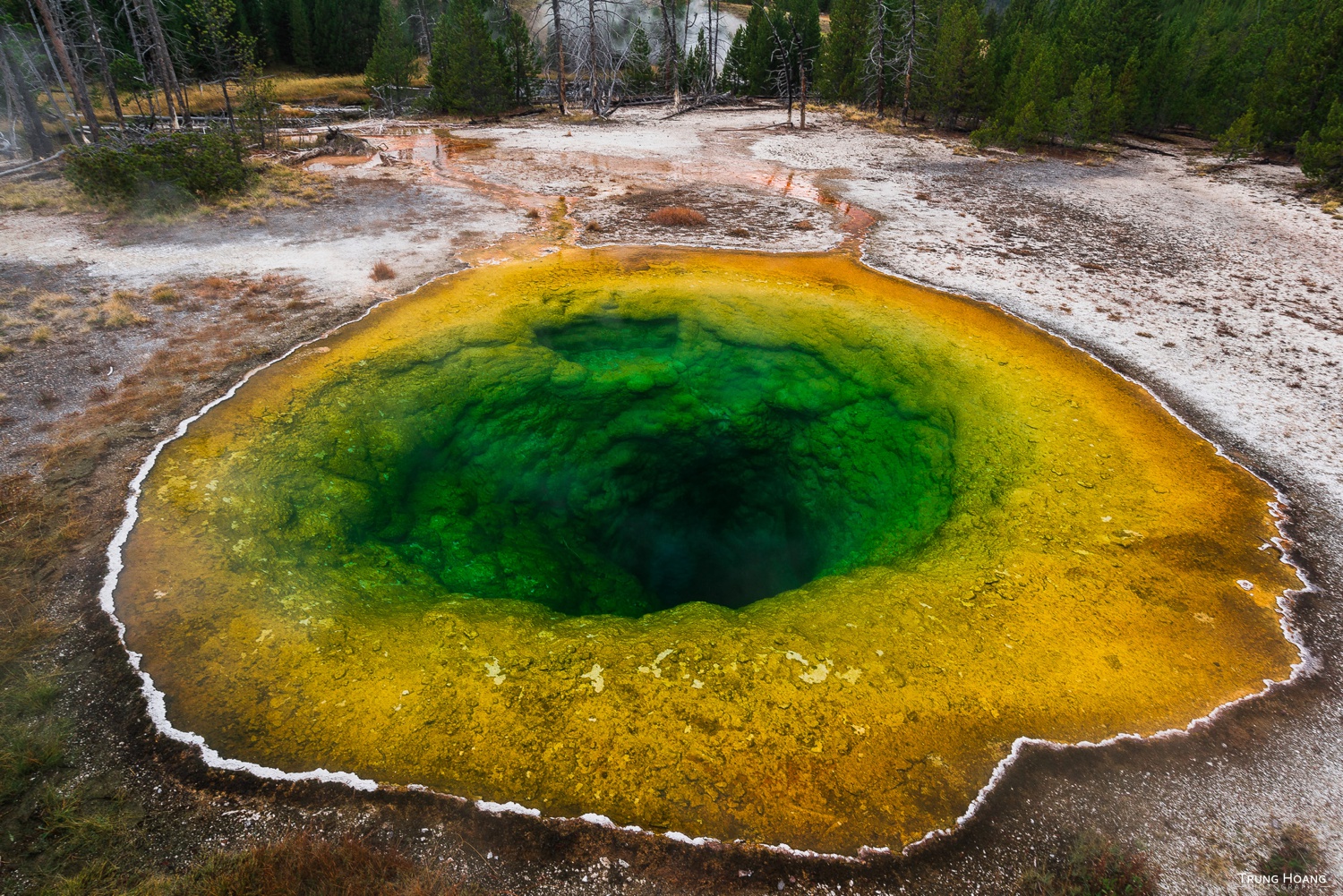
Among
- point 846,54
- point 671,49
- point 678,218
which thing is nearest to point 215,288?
point 678,218

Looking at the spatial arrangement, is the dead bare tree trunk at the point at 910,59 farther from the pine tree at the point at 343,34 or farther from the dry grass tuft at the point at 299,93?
Result: the pine tree at the point at 343,34

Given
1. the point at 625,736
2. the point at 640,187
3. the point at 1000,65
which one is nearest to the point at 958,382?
the point at 625,736

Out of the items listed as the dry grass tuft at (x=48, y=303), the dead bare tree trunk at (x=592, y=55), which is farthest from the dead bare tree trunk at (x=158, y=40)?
the dead bare tree trunk at (x=592, y=55)

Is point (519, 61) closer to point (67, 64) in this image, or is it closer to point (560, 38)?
point (560, 38)

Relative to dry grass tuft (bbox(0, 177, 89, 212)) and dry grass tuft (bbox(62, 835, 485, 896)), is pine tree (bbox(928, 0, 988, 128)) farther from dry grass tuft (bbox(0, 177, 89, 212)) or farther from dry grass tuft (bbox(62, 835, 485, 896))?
dry grass tuft (bbox(62, 835, 485, 896))

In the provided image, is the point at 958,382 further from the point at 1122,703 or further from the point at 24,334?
the point at 24,334

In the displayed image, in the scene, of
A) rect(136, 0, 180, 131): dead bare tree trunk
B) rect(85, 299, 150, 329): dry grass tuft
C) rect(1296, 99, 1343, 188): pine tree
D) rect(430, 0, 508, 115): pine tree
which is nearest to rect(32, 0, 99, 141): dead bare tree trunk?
rect(136, 0, 180, 131): dead bare tree trunk
